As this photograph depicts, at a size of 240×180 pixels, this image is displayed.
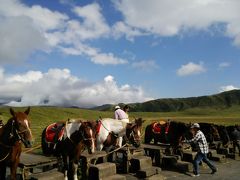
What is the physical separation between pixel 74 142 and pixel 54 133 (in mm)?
1398

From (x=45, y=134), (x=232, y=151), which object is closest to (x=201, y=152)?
(x=45, y=134)

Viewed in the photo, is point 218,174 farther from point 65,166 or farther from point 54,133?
point 54,133

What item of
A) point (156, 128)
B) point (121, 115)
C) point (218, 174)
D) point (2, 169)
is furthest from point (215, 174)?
point (2, 169)

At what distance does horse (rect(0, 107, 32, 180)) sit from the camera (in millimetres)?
10734

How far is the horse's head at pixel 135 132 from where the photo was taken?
16734 mm

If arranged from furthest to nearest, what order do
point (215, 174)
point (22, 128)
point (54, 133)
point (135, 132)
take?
1. point (215, 174)
2. point (135, 132)
3. point (54, 133)
4. point (22, 128)

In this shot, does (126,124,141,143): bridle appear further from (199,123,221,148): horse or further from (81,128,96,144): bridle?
(199,123,221,148): horse

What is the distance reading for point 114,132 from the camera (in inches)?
690

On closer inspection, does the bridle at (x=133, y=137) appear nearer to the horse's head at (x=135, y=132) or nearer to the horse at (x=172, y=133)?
the horse's head at (x=135, y=132)

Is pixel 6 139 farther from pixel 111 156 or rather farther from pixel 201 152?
pixel 201 152

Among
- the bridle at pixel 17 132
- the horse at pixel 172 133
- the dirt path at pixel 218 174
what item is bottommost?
the dirt path at pixel 218 174

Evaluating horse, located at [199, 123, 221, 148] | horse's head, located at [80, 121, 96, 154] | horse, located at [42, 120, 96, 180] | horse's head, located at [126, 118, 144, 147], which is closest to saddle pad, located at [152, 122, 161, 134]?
horse, located at [199, 123, 221, 148]

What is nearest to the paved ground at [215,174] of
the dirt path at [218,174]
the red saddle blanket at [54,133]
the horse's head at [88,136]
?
the dirt path at [218,174]

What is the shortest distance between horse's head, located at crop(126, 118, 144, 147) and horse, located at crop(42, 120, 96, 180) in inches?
127
